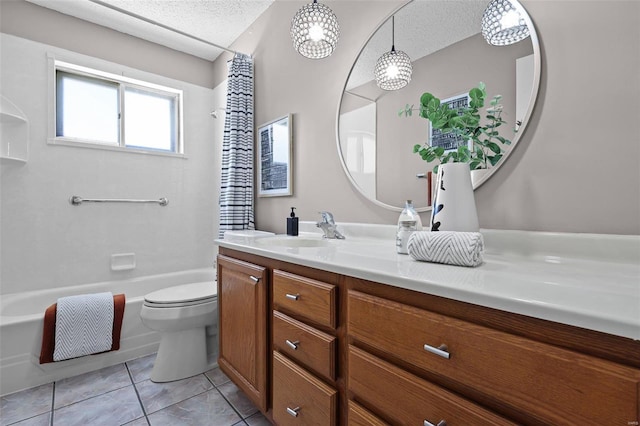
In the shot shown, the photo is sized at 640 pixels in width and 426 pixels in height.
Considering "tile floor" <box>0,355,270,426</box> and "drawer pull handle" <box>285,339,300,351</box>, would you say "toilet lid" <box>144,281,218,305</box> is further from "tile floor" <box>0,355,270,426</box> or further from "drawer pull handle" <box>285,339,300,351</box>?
"drawer pull handle" <box>285,339,300,351</box>

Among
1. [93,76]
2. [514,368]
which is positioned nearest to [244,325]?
[514,368]

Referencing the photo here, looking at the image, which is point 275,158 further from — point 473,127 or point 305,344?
point 305,344

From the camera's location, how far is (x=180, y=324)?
5.95ft

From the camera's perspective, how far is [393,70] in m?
1.50

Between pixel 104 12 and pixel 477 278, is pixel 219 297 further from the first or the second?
pixel 104 12

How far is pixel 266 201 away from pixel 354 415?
5.83 feet

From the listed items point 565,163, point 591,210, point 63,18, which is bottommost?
point 591,210

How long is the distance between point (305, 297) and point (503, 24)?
1215 millimetres

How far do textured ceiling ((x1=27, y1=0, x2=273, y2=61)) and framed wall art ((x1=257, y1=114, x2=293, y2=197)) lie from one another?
2.96ft

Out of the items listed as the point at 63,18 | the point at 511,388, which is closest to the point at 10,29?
the point at 63,18

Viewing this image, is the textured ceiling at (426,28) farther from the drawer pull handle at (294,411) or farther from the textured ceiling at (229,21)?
the drawer pull handle at (294,411)

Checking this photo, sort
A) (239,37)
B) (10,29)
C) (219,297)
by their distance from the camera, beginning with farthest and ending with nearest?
(239,37)
(10,29)
(219,297)

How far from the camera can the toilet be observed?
179 cm

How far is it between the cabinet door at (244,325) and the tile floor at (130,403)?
21cm
